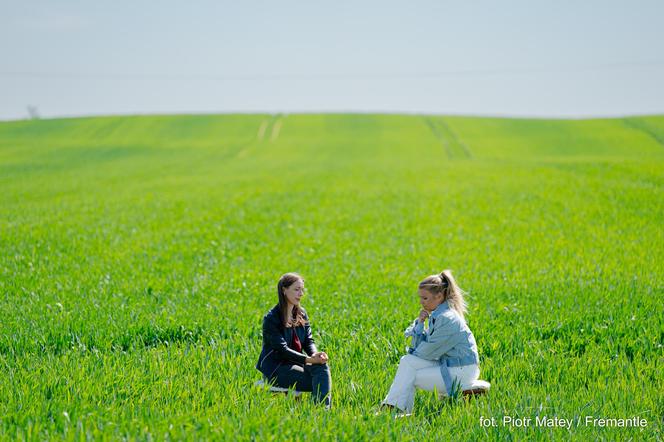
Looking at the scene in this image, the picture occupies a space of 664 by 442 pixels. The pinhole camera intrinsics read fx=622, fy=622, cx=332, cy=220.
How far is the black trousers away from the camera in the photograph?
5.52 meters

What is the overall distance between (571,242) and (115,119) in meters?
70.6

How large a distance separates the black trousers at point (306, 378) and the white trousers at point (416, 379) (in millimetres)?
551

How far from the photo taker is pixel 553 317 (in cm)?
862

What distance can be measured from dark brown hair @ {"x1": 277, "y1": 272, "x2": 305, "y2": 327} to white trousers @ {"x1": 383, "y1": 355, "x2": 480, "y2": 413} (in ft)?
3.39

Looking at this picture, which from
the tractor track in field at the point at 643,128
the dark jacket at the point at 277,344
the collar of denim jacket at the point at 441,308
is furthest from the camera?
the tractor track in field at the point at 643,128

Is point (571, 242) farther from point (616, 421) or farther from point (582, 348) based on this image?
point (616, 421)

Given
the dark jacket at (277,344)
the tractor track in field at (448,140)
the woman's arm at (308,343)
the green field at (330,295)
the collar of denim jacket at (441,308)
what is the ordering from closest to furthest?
the green field at (330,295), the collar of denim jacket at (441,308), the dark jacket at (277,344), the woman's arm at (308,343), the tractor track in field at (448,140)

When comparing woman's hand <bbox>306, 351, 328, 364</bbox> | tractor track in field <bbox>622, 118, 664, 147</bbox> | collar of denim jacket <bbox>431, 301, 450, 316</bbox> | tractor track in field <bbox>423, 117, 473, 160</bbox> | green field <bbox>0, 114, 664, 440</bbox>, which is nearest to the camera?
green field <bbox>0, 114, 664, 440</bbox>

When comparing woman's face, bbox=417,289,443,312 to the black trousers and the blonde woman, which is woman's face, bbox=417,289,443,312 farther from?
the black trousers

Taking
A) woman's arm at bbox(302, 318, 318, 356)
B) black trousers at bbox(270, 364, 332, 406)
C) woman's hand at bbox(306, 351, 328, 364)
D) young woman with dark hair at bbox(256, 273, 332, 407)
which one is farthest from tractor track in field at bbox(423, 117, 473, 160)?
woman's hand at bbox(306, 351, 328, 364)

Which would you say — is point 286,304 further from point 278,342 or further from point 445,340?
point 445,340

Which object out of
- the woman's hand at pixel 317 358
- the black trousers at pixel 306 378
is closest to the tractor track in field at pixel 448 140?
the black trousers at pixel 306 378

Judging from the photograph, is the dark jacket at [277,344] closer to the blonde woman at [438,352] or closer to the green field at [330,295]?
the green field at [330,295]

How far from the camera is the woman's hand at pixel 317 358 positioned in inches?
211
